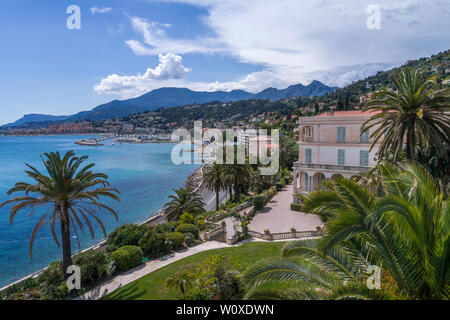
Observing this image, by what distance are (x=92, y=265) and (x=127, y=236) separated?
390cm

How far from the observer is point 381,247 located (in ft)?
17.8

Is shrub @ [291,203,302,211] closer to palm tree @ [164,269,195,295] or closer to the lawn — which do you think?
the lawn

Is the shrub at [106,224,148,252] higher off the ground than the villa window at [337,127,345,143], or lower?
lower

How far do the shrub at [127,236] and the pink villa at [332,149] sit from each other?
50.2 ft

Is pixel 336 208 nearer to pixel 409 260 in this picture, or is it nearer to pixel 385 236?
pixel 385 236

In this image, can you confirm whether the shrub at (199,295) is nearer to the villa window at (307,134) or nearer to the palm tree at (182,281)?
the palm tree at (182,281)

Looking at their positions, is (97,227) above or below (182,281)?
below

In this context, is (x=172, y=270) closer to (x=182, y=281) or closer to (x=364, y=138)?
(x=182, y=281)

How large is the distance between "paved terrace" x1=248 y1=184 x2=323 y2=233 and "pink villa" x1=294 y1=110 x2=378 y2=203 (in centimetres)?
213

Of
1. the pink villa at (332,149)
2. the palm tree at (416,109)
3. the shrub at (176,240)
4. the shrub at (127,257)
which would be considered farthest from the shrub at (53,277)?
the pink villa at (332,149)

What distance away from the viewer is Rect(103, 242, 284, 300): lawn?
40.6 ft

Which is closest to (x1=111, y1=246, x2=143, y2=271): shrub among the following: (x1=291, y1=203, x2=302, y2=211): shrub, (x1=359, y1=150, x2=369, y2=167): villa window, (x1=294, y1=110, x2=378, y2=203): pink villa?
(x1=291, y1=203, x2=302, y2=211): shrub

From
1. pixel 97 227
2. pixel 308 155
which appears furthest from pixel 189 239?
pixel 97 227

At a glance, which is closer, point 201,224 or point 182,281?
point 182,281
